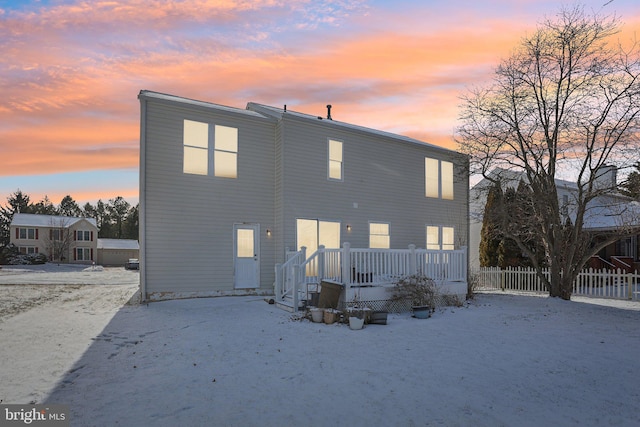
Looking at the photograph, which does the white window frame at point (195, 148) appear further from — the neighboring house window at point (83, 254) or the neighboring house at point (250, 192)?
the neighboring house window at point (83, 254)

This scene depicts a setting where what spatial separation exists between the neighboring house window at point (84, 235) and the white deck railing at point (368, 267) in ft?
150

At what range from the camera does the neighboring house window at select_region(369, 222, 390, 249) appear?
15.2m

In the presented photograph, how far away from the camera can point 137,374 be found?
5.43 meters

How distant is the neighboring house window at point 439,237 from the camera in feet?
55.4

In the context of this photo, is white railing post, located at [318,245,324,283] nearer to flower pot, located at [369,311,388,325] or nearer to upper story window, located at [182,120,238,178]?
flower pot, located at [369,311,388,325]

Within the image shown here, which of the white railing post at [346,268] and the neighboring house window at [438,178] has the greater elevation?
the neighboring house window at [438,178]

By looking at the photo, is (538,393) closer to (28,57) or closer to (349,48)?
(349,48)

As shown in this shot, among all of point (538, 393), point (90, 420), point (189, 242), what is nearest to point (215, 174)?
point (189, 242)

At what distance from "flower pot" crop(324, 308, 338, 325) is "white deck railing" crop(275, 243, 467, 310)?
3.54 ft

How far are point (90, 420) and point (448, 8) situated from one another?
30.7ft

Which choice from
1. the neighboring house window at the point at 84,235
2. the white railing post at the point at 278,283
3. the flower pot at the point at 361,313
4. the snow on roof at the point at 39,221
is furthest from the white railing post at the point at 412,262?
Result: the neighboring house window at the point at 84,235

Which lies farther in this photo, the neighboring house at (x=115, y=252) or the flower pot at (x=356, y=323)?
the neighboring house at (x=115, y=252)

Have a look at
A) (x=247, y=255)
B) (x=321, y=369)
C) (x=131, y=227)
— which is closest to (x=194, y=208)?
(x=247, y=255)

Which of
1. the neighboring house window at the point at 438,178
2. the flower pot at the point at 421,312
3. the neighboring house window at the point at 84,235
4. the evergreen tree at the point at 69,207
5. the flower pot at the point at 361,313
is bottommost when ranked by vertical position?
the flower pot at the point at 421,312
